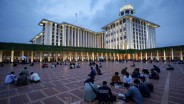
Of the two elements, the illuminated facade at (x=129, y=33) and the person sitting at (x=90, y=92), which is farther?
the illuminated facade at (x=129, y=33)

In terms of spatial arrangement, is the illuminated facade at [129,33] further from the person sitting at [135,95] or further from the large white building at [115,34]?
the person sitting at [135,95]

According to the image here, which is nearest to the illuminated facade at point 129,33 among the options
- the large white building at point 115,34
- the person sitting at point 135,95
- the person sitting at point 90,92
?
the large white building at point 115,34

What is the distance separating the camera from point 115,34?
67.4 metres

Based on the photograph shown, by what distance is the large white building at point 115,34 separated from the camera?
57.1 meters

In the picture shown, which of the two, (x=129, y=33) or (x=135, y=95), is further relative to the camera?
(x=129, y=33)

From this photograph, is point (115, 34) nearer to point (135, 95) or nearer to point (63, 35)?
point (63, 35)

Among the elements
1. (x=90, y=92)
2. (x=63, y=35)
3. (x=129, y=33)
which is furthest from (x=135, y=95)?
(x=129, y=33)

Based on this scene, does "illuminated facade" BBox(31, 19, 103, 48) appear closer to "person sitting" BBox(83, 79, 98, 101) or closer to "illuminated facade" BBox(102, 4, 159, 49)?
"illuminated facade" BBox(102, 4, 159, 49)

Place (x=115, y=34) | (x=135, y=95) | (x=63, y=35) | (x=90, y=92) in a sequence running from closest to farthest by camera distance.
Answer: (x=135, y=95) → (x=90, y=92) → (x=63, y=35) → (x=115, y=34)

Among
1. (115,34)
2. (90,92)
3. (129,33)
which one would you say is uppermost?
(115,34)

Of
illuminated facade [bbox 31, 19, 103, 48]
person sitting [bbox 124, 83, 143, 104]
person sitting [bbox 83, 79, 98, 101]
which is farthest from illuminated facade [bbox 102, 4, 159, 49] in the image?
person sitting [bbox 83, 79, 98, 101]

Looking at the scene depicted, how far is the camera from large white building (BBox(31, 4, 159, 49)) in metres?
57.1

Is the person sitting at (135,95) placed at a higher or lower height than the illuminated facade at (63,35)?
lower

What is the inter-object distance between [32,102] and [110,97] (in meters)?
3.20
